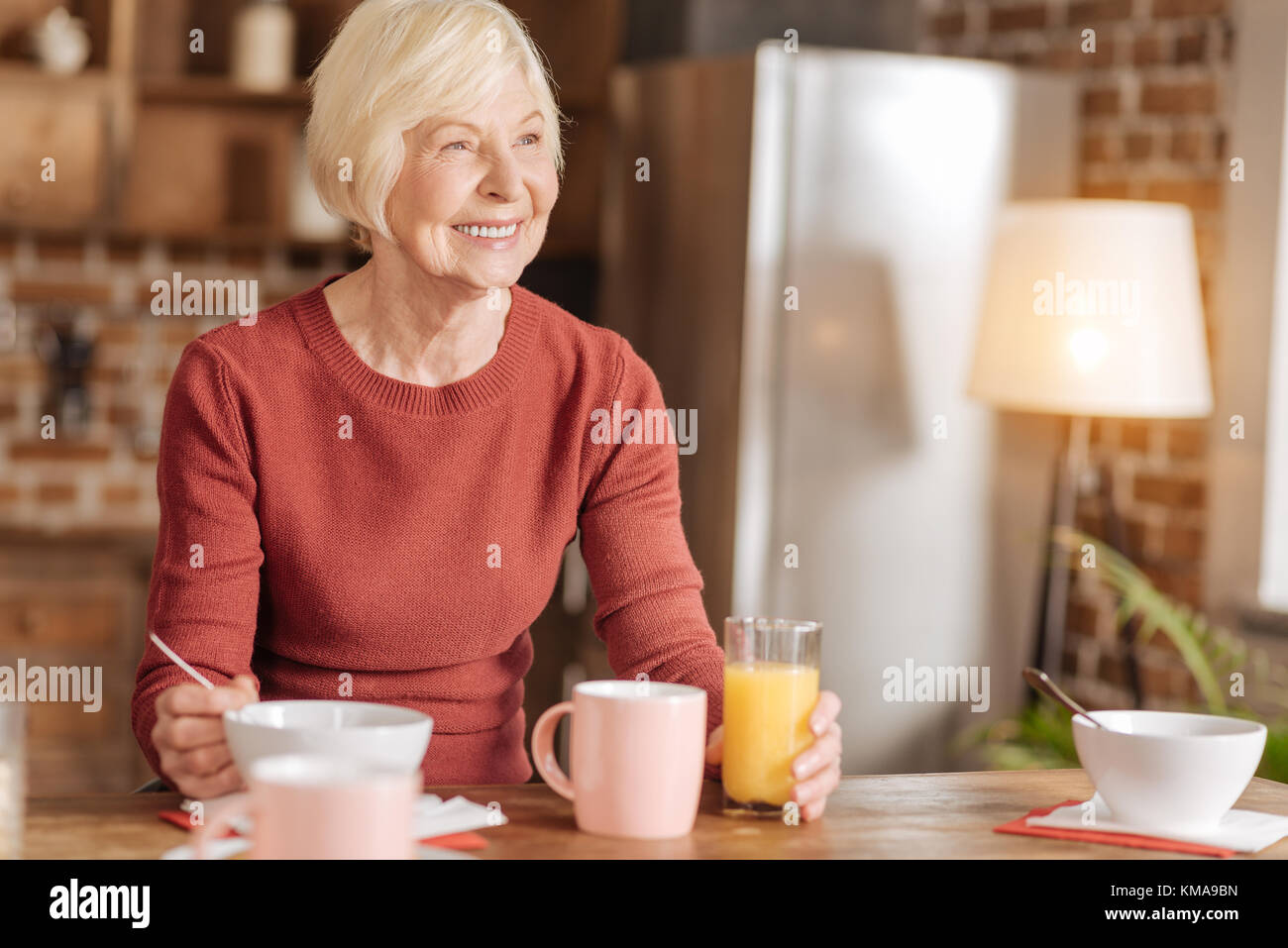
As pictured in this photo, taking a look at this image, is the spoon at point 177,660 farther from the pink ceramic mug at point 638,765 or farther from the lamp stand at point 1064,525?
the lamp stand at point 1064,525

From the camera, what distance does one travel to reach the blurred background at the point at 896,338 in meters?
2.86

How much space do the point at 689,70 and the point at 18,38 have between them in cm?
160

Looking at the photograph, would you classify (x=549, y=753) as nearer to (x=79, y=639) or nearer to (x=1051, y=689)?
(x=1051, y=689)

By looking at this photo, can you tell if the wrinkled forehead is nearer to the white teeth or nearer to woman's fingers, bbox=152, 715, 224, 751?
the white teeth

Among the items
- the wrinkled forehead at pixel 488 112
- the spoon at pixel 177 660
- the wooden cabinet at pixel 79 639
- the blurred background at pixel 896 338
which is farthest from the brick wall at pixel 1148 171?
the spoon at pixel 177 660

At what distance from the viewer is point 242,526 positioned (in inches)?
53.7

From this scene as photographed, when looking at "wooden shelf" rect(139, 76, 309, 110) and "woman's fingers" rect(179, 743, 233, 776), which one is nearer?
"woman's fingers" rect(179, 743, 233, 776)

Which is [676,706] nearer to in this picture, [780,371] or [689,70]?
[780,371]

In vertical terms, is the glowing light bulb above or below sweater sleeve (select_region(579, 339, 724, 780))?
above

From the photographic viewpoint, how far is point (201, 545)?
1.33m

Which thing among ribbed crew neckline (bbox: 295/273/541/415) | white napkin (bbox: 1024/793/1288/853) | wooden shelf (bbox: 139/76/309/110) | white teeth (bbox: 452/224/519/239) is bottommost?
white napkin (bbox: 1024/793/1288/853)

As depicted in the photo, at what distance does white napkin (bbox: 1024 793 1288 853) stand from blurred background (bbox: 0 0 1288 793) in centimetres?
158

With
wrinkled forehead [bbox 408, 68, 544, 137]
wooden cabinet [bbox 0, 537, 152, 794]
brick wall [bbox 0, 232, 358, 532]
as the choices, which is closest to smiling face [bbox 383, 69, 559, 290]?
wrinkled forehead [bbox 408, 68, 544, 137]

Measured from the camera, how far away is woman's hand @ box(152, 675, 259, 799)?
1090 mm
